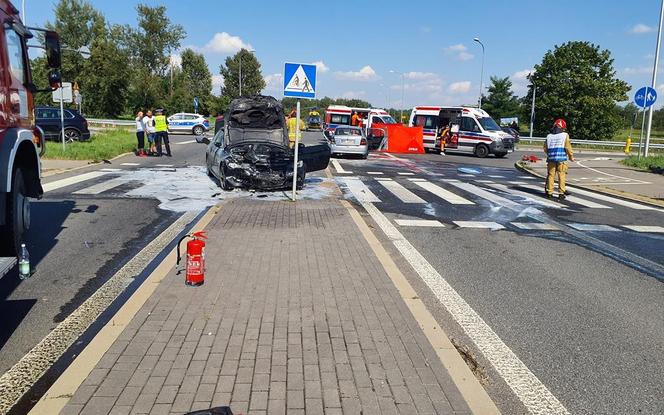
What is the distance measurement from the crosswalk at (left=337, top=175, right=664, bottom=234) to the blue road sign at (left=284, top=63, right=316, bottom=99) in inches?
113

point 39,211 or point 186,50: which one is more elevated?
point 186,50

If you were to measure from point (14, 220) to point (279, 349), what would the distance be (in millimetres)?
3297

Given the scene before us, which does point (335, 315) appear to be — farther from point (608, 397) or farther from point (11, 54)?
point (11, 54)

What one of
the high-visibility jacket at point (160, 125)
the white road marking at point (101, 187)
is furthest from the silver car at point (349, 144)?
the white road marking at point (101, 187)

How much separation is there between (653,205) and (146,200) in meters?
11.6

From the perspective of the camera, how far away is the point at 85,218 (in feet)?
28.4

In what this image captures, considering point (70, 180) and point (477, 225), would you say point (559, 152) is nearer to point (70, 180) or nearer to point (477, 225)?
point (477, 225)

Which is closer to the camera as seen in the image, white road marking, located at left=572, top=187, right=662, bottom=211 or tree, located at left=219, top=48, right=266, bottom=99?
white road marking, located at left=572, top=187, right=662, bottom=211

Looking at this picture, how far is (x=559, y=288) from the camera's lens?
5.70 m

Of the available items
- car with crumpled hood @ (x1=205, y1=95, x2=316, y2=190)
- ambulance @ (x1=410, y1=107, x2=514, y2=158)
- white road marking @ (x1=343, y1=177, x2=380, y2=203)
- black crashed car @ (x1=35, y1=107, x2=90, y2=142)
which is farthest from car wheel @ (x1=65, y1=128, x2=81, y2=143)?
ambulance @ (x1=410, y1=107, x2=514, y2=158)

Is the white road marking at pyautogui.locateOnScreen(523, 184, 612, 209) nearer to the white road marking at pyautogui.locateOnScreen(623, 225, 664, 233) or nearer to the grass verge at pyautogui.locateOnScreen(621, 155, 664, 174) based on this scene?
the white road marking at pyautogui.locateOnScreen(623, 225, 664, 233)

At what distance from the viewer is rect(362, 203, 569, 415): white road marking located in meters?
3.27

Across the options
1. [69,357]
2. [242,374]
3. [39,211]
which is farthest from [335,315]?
[39,211]

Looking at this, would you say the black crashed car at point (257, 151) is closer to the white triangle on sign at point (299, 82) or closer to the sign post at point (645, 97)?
the white triangle on sign at point (299, 82)
